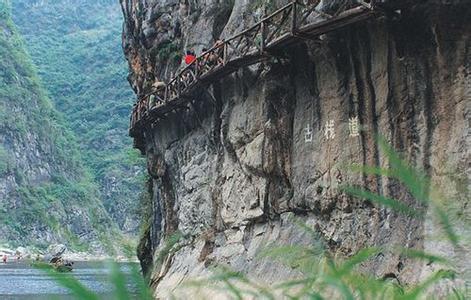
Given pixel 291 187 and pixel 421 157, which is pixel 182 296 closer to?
pixel 421 157

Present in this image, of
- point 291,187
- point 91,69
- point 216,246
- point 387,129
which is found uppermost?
point 91,69

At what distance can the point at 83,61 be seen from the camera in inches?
5536

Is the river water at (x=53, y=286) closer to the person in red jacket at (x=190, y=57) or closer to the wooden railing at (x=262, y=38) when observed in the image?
the wooden railing at (x=262, y=38)

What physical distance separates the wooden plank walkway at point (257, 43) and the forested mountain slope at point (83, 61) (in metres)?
70.6

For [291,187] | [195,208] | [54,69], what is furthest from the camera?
[54,69]

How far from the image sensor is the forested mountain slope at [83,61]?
121m

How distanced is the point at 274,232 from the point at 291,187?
1.00m

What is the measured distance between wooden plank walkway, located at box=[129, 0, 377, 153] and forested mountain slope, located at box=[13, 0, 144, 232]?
7057 cm

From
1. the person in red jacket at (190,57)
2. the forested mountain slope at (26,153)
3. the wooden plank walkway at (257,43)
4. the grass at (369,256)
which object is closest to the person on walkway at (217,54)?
the wooden plank walkway at (257,43)

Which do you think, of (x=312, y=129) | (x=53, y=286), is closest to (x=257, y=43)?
(x=312, y=129)

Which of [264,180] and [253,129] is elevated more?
[253,129]

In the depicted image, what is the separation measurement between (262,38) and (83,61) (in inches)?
5121

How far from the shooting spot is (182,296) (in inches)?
127

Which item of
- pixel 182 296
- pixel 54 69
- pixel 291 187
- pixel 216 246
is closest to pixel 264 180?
pixel 291 187
